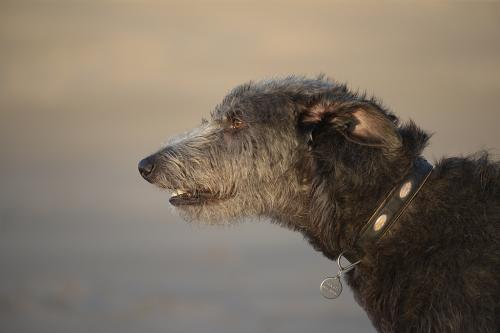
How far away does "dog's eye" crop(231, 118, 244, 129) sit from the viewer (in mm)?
10272

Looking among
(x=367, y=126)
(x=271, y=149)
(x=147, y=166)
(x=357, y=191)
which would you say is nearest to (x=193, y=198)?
(x=147, y=166)

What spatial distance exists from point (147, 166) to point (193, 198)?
73 centimetres

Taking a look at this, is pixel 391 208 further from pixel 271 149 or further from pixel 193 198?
pixel 193 198

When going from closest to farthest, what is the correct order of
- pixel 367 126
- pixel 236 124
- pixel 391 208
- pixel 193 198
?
pixel 391 208 < pixel 367 126 < pixel 236 124 < pixel 193 198

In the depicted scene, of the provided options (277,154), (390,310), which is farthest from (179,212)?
(390,310)

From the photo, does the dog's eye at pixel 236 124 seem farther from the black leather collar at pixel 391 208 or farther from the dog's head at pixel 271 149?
the black leather collar at pixel 391 208

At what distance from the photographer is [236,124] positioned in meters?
10.3

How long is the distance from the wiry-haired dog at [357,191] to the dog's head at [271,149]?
0.01 m

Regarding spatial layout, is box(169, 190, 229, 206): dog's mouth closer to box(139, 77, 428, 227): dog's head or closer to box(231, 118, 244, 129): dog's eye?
box(139, 77, 428, 227): dog's head

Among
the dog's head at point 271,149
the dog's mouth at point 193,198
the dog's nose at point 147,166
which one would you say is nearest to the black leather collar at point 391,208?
the dog's head at point 271,149

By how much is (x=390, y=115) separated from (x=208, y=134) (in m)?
2.41

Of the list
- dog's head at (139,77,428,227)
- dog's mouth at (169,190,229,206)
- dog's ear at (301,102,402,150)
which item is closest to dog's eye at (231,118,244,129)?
dog's head at (139,77,428,227)

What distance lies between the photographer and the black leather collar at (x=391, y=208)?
8.99m

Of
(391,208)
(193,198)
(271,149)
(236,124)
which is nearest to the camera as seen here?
(391,208)
